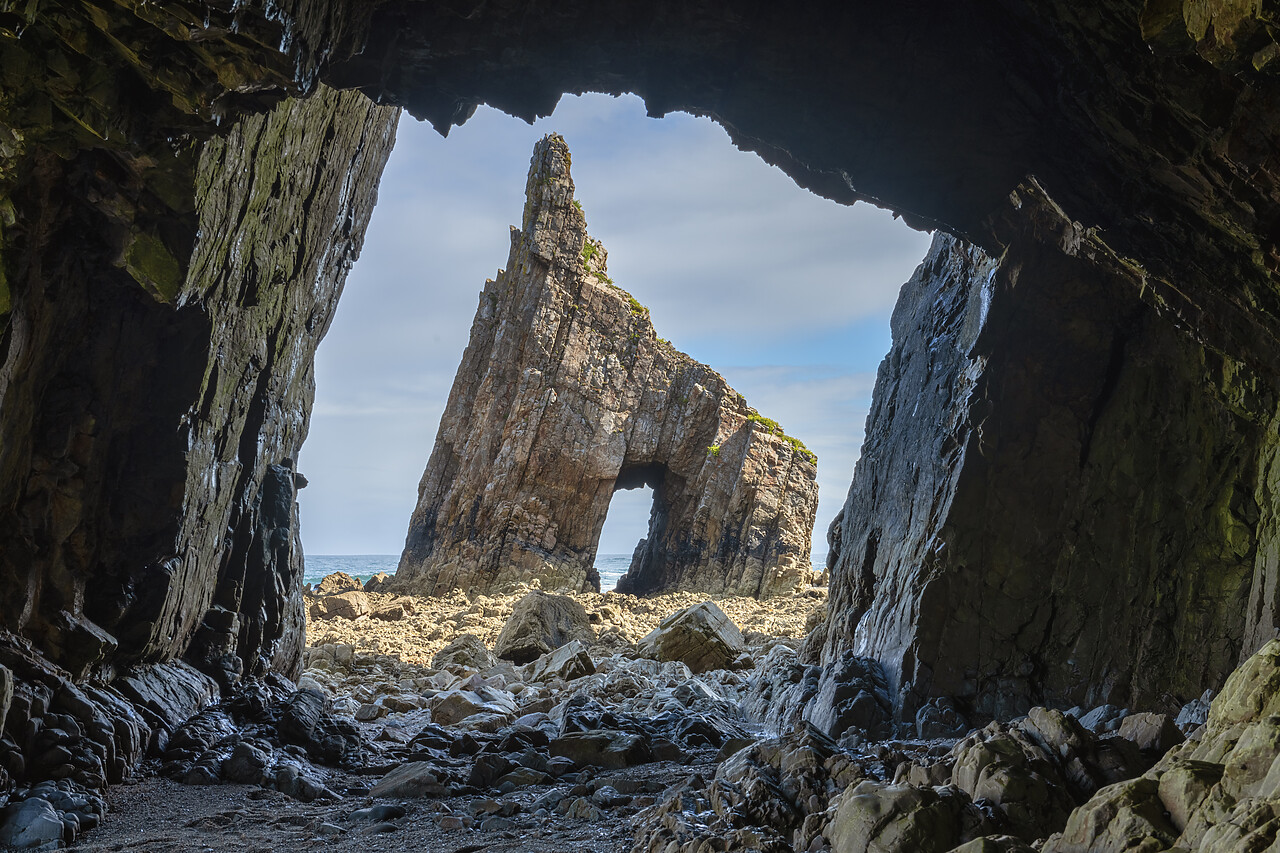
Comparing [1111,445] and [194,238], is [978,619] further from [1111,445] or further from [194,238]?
[194,238]

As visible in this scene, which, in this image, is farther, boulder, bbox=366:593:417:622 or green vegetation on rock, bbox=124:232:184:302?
boulder, bbox=366:593:417:622

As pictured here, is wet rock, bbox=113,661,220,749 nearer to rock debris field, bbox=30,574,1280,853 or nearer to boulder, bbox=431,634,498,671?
rock debris field, bbox=30,574,1280,853

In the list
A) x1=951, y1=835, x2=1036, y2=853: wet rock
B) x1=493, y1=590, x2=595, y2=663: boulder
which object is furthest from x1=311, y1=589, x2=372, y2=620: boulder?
x1=951, y1=835, x2=1036, y2=853: wet rock

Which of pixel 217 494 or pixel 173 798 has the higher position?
pixel 217 494

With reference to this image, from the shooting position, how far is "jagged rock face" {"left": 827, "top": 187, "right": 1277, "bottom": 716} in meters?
7.29

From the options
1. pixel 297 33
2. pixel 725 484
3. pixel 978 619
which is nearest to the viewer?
pixel 297 33

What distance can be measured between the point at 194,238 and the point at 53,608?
3.18m

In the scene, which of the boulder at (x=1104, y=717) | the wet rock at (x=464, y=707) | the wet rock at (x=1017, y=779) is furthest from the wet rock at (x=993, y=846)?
the wet rock at (x=464, y=707)

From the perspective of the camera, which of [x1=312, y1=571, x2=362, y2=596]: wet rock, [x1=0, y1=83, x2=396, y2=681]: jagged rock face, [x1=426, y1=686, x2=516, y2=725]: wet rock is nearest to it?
[x1=0, y1=83, x2=396, y2=681]: jagged rock face

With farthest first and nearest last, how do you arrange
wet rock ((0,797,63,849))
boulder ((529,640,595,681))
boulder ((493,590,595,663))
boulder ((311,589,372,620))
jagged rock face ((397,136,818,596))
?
jagged rock face ((397,136,818,596))
boulder ((311,589,372,620))
boulder ((493,590,595,663))
boulder ((529,640,595,681))
wet rock ((0,797,63,849))

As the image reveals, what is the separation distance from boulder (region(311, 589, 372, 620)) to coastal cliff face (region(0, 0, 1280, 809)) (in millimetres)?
12087

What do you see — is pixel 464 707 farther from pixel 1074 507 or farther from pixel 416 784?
pixel 1074 507

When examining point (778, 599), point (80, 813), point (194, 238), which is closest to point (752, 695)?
point (80, 813)

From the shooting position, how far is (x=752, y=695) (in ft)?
37.4
